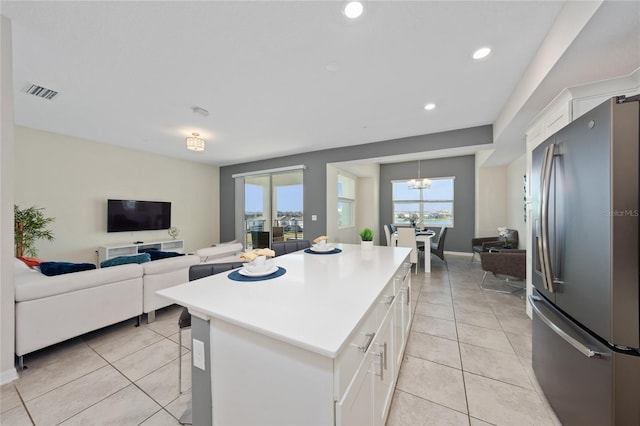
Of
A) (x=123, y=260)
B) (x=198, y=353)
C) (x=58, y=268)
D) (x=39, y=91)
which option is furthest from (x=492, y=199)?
(x=39, y=91)

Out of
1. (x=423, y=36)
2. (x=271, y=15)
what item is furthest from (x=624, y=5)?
(x=271, y=15)

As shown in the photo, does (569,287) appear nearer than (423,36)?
Yes

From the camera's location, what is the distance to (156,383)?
166 centimetres

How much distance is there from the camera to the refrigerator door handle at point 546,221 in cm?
129

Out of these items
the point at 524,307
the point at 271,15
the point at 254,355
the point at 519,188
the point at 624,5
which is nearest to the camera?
the point at 254,355

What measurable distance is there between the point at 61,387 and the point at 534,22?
14.1ft

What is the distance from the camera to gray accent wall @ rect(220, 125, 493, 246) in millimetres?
3762

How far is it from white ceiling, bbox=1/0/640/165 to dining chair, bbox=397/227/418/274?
85.1 inches

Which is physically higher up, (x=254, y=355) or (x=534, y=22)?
(x=534, y=22)

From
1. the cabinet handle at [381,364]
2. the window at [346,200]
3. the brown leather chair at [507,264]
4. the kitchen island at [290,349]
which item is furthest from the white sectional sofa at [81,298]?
the window at [346,200]

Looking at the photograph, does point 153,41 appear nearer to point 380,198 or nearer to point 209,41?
point 209,41

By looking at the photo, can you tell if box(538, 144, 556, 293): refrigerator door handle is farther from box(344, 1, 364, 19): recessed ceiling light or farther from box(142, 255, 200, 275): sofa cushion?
box(142, 255, 200, 275): sofa cushion

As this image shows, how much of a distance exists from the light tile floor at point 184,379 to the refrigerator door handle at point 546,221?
89cm

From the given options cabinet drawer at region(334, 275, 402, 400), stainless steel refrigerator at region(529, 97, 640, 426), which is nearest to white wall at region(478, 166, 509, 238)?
stainless steel refrigerator at region(529, 97, 640, 426)
